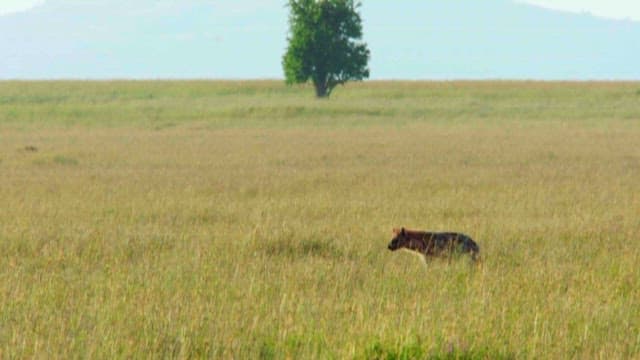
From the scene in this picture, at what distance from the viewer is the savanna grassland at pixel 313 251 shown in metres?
8.62

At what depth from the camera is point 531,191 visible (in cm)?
2030

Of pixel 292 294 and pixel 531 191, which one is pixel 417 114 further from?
pixel 292 294

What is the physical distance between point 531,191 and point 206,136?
70.3ft

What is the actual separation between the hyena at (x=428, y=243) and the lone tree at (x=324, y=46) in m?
63.7

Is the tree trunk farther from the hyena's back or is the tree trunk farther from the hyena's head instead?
the hyena's head

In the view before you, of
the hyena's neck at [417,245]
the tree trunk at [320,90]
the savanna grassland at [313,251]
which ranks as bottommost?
the tree trunk at [320,90]

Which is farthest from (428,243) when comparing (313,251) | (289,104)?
(289,104)

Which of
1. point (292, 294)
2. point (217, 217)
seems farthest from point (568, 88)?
point (292, 294)

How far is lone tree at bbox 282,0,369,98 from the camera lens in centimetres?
7612

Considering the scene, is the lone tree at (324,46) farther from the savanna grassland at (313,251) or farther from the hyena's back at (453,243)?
the hyena's back at (453,243)

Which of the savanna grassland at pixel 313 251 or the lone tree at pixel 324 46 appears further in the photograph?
the lone tree at pixel 324 46

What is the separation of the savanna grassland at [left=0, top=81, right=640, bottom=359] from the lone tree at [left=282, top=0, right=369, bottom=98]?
Answer: 1614 inches

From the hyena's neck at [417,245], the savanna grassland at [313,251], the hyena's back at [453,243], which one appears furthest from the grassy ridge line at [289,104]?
the hyena's neck at [417,245]

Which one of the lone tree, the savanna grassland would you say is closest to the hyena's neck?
the savanna grassland
